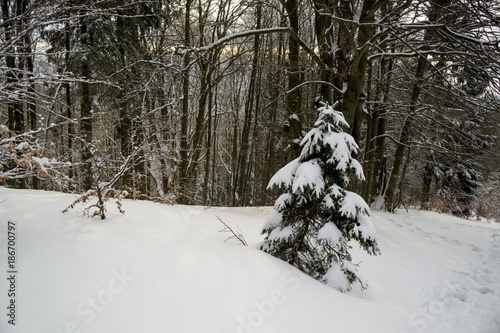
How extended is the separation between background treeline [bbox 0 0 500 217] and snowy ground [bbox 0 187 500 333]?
0.59 meters

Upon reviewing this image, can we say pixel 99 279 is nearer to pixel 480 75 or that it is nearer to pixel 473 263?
pixel 480 75

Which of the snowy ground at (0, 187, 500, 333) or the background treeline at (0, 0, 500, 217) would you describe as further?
the background treeline at (0, 0, 500, 217)

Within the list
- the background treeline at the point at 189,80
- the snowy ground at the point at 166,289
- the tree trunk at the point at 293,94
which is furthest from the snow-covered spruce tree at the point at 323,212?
the tree trunk at the point at 293,94

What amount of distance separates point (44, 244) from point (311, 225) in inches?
112

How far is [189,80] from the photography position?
394 inches

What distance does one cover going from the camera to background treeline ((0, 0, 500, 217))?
322 centimetres

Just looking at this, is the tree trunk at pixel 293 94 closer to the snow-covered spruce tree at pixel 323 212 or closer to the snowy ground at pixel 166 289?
the snow-covered spruce tree at pixel 323 212

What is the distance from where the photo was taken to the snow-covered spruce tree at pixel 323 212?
341 centimetres

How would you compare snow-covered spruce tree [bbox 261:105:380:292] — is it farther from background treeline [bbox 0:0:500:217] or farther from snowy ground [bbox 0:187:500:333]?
background treeline [bbox 0:0:500:217]

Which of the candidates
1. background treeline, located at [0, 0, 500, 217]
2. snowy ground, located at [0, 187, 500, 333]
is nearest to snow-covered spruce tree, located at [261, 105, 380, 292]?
snowy ground, located at [0, 187, 500, 333]

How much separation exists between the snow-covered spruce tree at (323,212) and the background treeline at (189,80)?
2.08 metres

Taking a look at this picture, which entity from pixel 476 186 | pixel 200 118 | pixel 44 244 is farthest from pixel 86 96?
pixel 476 186

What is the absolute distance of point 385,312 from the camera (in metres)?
2.84

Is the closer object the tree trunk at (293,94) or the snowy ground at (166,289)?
the snowy ground at (166,289)
